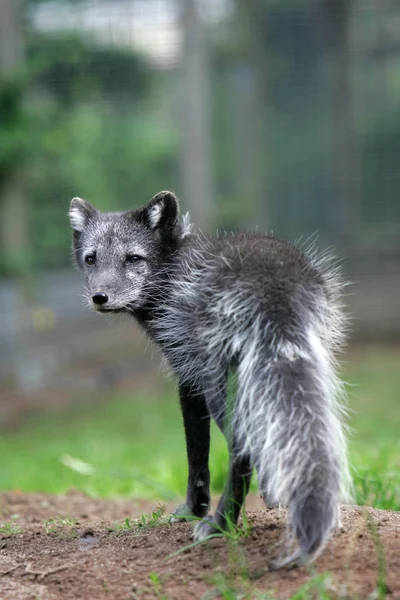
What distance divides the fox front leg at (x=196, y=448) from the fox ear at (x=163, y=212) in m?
0.84

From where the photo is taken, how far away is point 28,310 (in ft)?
35.3

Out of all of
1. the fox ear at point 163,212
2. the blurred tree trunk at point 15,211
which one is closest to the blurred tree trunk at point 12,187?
the blurred tree trunk at point 15,211

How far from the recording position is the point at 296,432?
3207 millimetres

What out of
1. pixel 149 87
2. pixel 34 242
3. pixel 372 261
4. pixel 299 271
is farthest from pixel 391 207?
pixel 299 271

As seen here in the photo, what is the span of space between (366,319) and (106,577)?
9.52 m

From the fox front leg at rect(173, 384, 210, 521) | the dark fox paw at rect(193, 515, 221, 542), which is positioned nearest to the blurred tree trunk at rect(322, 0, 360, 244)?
the fox front leg at rect(173, 384, 210, 521)

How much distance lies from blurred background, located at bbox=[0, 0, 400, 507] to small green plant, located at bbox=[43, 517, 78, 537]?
400 centimetres

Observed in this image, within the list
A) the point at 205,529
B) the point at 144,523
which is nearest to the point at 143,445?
the point at 144,523

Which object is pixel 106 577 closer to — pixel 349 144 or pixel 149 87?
pixel 149 87

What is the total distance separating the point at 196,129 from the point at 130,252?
25.3 feet

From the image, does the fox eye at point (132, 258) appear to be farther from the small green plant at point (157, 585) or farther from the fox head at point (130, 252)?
the small green plant at point (157, 585)

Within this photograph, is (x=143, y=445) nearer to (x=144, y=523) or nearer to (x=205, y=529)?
(x=144, y=523)

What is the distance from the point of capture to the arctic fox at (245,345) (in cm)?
320

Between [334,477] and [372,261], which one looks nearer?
[334,477]
